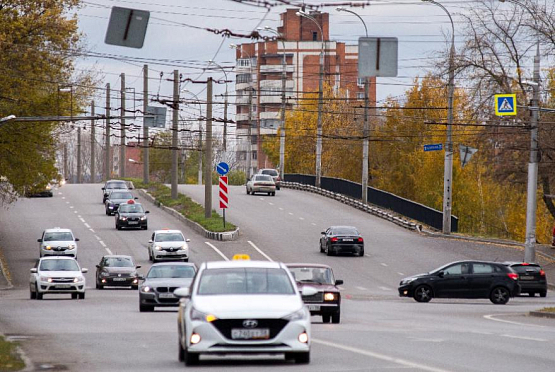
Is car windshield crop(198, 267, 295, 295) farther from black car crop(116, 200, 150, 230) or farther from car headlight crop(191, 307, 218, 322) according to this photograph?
black car crop(116, 200, 150, 230)

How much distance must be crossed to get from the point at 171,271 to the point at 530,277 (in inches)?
704

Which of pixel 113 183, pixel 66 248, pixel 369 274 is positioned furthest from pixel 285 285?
pixel 113 183

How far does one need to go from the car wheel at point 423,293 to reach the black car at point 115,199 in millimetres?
36802

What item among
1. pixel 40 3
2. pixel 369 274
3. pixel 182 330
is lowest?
pixel 369 274

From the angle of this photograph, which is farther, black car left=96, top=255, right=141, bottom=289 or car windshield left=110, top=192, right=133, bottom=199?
car windshield left=110, top=192, right=133, bottom=199

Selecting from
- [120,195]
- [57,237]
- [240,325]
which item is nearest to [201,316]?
[240,325]

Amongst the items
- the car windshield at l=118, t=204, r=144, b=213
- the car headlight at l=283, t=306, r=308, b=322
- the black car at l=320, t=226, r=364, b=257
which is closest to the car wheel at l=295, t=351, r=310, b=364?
the car headlight at l=283, t=306, r=308, b=322

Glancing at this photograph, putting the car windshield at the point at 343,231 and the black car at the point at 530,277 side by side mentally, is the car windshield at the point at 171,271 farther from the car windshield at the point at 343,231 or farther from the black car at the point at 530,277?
the car windshield at the point at 343,231

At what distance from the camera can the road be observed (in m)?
15.5

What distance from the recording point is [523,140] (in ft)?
189

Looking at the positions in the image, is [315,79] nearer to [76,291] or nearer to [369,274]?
[369,274]

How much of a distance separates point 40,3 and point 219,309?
43944 mm

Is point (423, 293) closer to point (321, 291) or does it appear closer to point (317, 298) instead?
point (317, 298)

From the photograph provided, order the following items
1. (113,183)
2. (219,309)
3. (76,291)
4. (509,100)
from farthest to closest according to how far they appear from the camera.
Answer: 1. (113,183)
2. (509,100)
3. (76,291)
4. (219,309)
